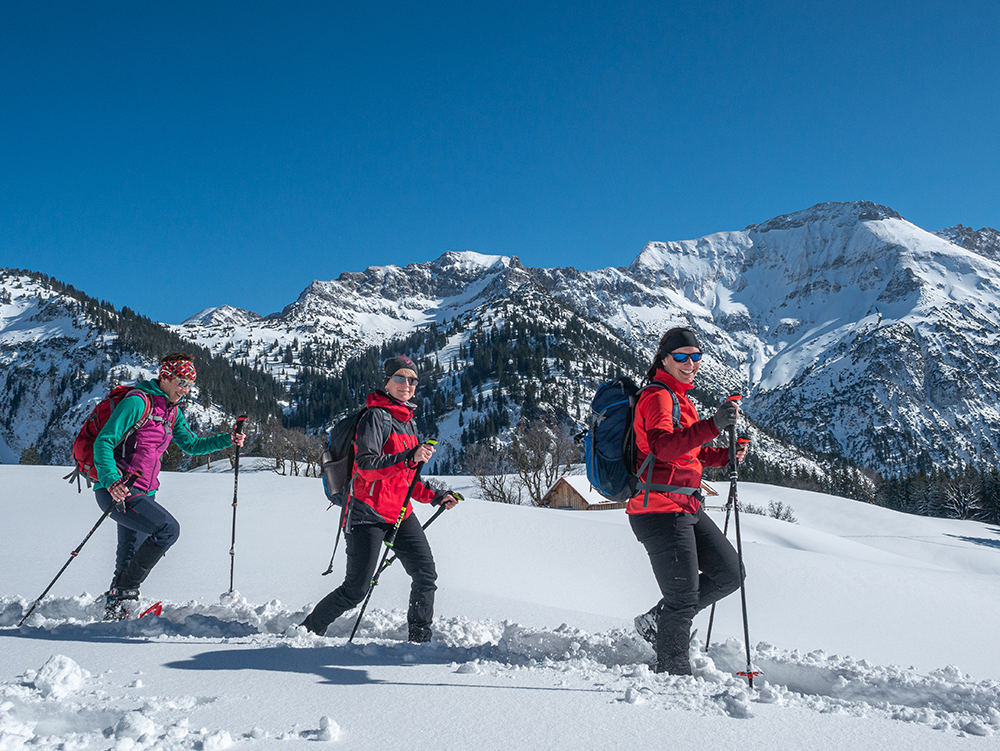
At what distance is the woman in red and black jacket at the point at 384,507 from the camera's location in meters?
4.22

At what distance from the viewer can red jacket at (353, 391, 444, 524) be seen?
164 inches

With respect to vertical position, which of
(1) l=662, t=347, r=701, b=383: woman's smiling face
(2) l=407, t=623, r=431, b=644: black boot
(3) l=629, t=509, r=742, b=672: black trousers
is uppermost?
(1) l=662, t=347, r=701, b=383: woman's smiling face

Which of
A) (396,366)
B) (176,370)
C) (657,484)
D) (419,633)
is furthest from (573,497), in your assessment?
(657,484)

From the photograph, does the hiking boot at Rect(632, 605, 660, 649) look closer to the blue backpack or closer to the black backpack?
the blue backpack

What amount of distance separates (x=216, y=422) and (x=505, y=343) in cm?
8614

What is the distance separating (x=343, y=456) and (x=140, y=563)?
2.20 metres

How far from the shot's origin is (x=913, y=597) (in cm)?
934

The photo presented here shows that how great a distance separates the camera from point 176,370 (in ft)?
17.0

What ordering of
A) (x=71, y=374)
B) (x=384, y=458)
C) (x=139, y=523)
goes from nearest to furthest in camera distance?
(x=384, y=458) < (x=139, y=523) < (x=71, y=374)

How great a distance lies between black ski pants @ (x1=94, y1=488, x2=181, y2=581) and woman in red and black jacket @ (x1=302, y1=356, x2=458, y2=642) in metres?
1.53

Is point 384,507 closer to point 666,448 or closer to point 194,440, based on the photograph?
point 666,448

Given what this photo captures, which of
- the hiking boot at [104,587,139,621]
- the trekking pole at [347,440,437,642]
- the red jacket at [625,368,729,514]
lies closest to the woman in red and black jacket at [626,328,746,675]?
the red jacket at [625,368,729,514]

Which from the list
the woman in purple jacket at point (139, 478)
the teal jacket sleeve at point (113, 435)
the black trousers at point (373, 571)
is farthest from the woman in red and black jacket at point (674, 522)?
the teal jacket sleeve at point (113, 435)

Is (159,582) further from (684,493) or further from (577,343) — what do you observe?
(577,343)
